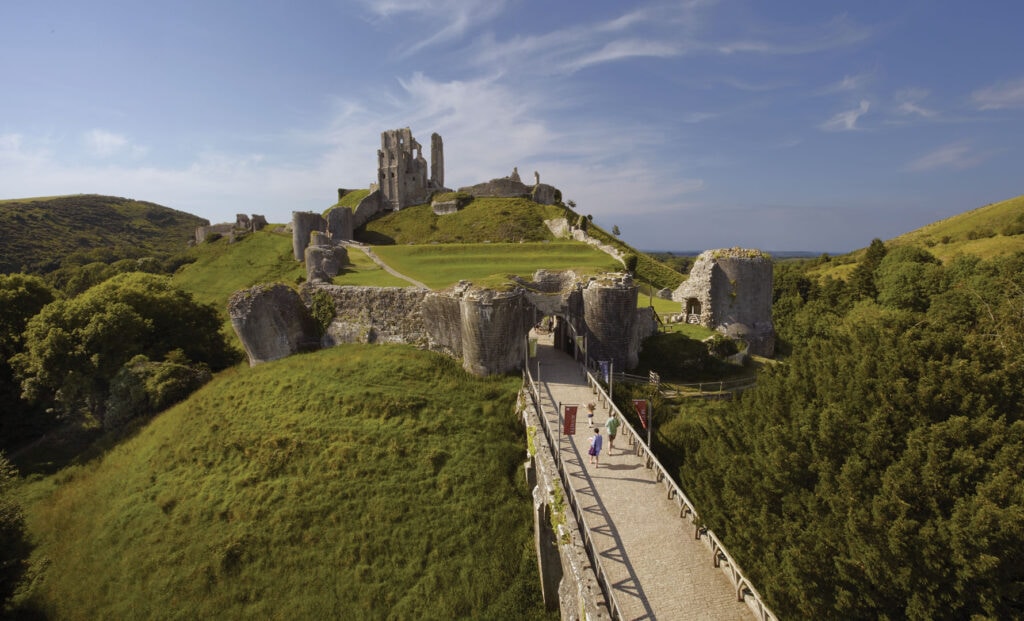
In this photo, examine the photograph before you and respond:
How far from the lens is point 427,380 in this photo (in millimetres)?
20250

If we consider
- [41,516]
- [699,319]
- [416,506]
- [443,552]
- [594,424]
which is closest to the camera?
[443,552]

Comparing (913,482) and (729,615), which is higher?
(913,482)

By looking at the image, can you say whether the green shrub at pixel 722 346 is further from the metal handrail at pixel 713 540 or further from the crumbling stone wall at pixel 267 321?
the crumbling stone wall at pixel 267 321

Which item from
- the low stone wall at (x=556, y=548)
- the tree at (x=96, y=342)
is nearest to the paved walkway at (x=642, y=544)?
the low stone wall at (x=556, y=548)

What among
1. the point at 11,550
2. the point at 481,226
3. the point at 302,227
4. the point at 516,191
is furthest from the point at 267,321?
the point at 516,191

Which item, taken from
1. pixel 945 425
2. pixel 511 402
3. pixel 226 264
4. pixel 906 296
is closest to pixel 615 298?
pixel 511 402

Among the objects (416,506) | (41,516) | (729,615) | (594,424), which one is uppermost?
(594,424)

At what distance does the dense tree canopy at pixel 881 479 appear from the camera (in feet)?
22.9

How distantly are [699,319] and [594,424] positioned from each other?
14986mm

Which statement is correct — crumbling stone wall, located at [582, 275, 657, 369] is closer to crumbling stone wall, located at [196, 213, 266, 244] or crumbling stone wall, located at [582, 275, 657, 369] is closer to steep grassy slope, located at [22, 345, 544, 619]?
steep grassy slope, located at [22, 345, 544, 619]

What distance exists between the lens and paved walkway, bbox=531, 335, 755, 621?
352 inches

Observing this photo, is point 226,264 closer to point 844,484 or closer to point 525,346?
point 525,346

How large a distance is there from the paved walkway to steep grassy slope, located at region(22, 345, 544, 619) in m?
3.26

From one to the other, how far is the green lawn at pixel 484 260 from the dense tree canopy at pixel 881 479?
2263cm
